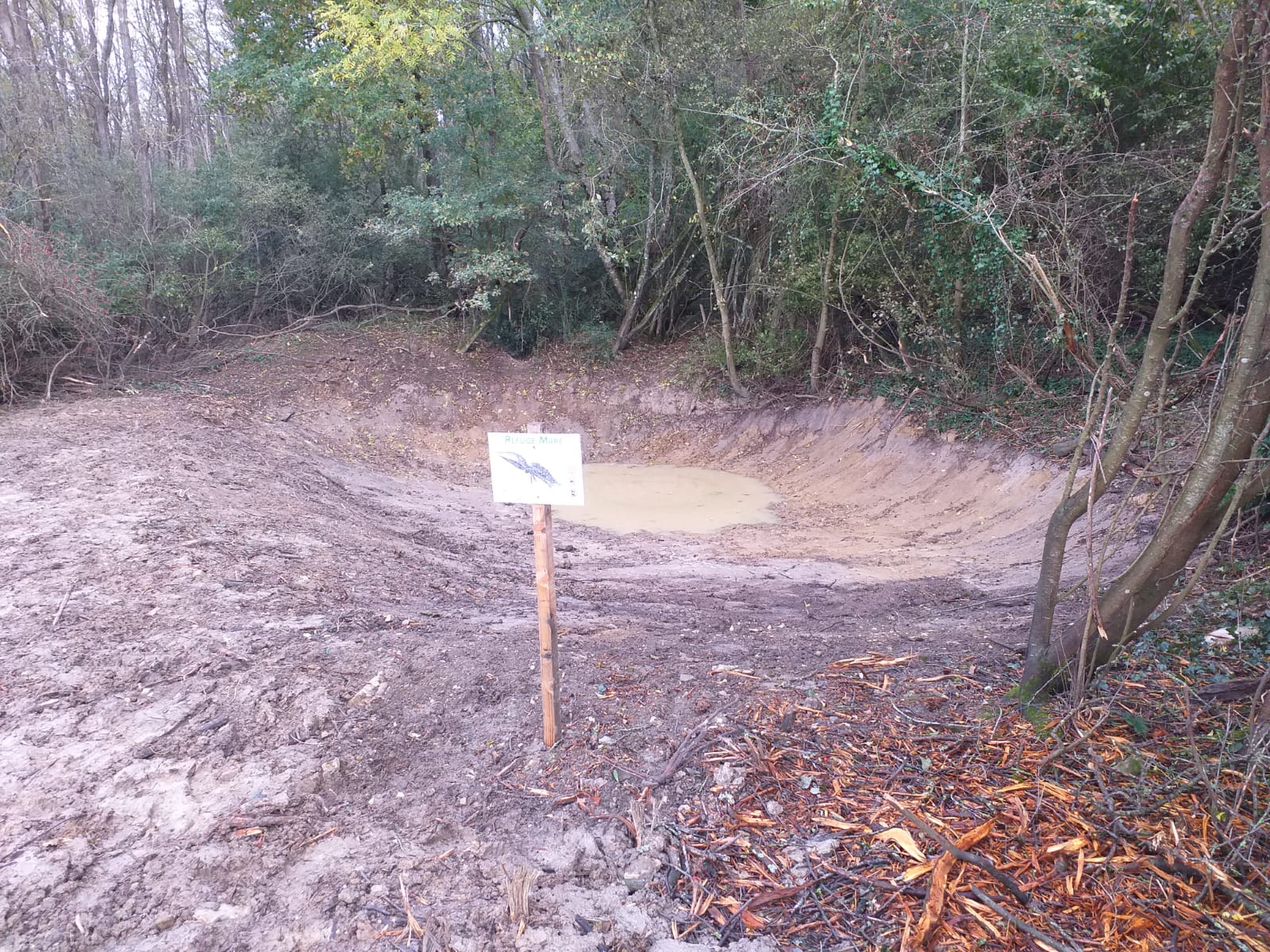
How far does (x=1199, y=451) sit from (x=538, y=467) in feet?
9.72

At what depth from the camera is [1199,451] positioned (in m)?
3.45

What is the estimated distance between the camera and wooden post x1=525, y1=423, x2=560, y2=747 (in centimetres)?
357

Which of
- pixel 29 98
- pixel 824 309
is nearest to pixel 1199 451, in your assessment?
pixel 824 309

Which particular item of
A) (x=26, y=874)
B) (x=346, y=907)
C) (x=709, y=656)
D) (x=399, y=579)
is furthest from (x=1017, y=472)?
(x=26, y=874)

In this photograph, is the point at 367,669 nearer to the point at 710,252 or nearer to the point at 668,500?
the point at 668,500

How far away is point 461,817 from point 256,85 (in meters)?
17.0

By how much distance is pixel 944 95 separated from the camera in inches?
430

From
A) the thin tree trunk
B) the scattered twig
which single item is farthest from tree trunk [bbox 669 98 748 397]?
the scattered twig

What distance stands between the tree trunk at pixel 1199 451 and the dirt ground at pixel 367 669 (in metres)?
0.64

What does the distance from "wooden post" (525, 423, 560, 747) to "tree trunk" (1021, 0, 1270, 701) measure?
239cm

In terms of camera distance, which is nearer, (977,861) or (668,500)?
(977,861)

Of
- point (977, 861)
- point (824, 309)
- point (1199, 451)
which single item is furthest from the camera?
point (824, 309)

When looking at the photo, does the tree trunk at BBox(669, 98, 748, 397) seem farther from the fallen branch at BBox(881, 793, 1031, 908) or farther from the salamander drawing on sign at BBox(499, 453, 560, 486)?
the fallen branch at BBox(881, 793, 1031, 908)

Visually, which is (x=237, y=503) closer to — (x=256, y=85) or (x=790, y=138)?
(x=790, y=138)
